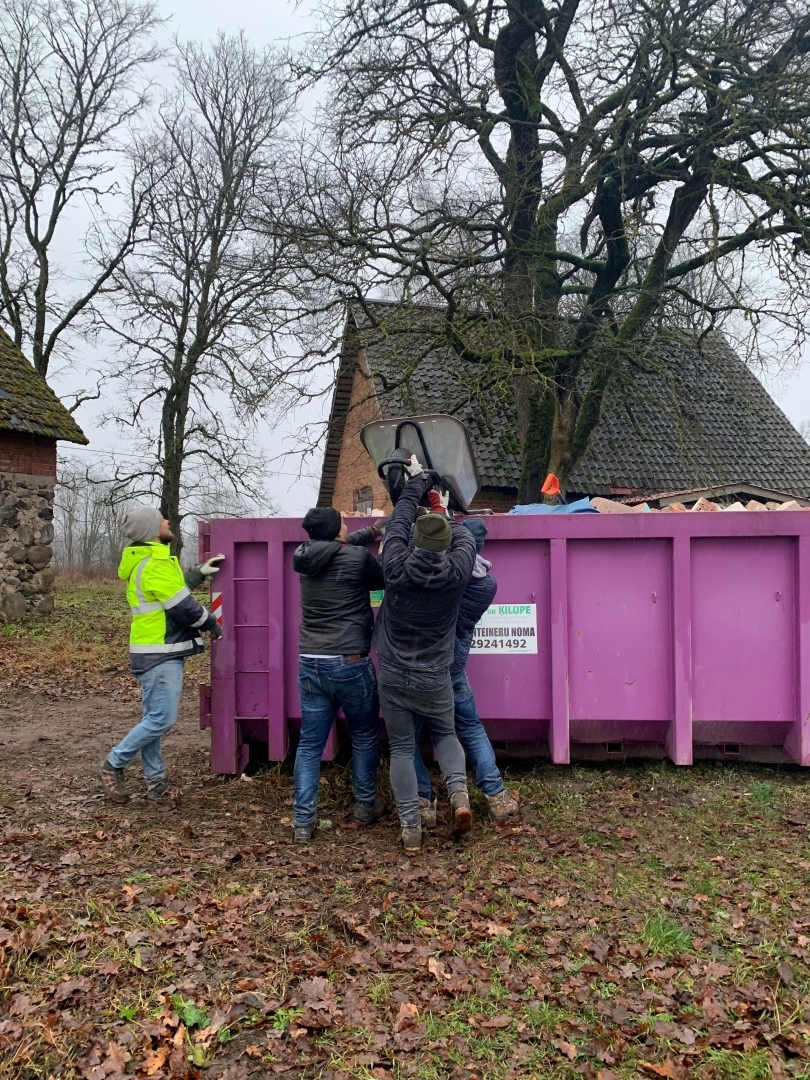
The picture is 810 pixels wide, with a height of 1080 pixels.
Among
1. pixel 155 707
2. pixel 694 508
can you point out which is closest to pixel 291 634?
pixel 155 707

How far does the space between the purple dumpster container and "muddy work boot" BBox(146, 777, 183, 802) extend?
29 cm

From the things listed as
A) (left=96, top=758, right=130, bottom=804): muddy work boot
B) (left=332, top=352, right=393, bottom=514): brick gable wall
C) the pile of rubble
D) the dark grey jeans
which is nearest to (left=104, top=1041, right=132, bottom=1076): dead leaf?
the dark grey jeans

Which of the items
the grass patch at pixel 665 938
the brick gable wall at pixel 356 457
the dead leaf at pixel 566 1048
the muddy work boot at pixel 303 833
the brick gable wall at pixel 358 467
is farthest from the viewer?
the brick gable wall at pixel 356 457

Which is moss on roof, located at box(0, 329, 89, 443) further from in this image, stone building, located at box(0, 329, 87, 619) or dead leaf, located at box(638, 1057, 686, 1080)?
dead leaf, located at box(638, 1057, 686, 1080)

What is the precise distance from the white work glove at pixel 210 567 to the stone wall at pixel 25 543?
9987 mm

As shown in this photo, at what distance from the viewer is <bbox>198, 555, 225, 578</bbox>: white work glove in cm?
494

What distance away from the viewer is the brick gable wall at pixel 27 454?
1341 cm

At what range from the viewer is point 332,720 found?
179 inches

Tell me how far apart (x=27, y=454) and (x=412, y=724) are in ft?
38.4

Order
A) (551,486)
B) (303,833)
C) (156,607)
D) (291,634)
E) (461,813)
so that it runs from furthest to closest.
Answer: (551,486), (291,634), (156,607), (303,833), (461,813)

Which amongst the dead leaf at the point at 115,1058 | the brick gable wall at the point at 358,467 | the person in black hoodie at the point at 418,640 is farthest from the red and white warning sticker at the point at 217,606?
the brick gable wall at the point at 358,467

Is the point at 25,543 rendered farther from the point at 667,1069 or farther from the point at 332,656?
the point at 667,1069

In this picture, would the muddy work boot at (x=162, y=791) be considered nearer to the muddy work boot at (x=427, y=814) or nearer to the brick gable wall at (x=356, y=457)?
the muddy work boot at (x=427, y=814)

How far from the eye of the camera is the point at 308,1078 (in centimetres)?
256
